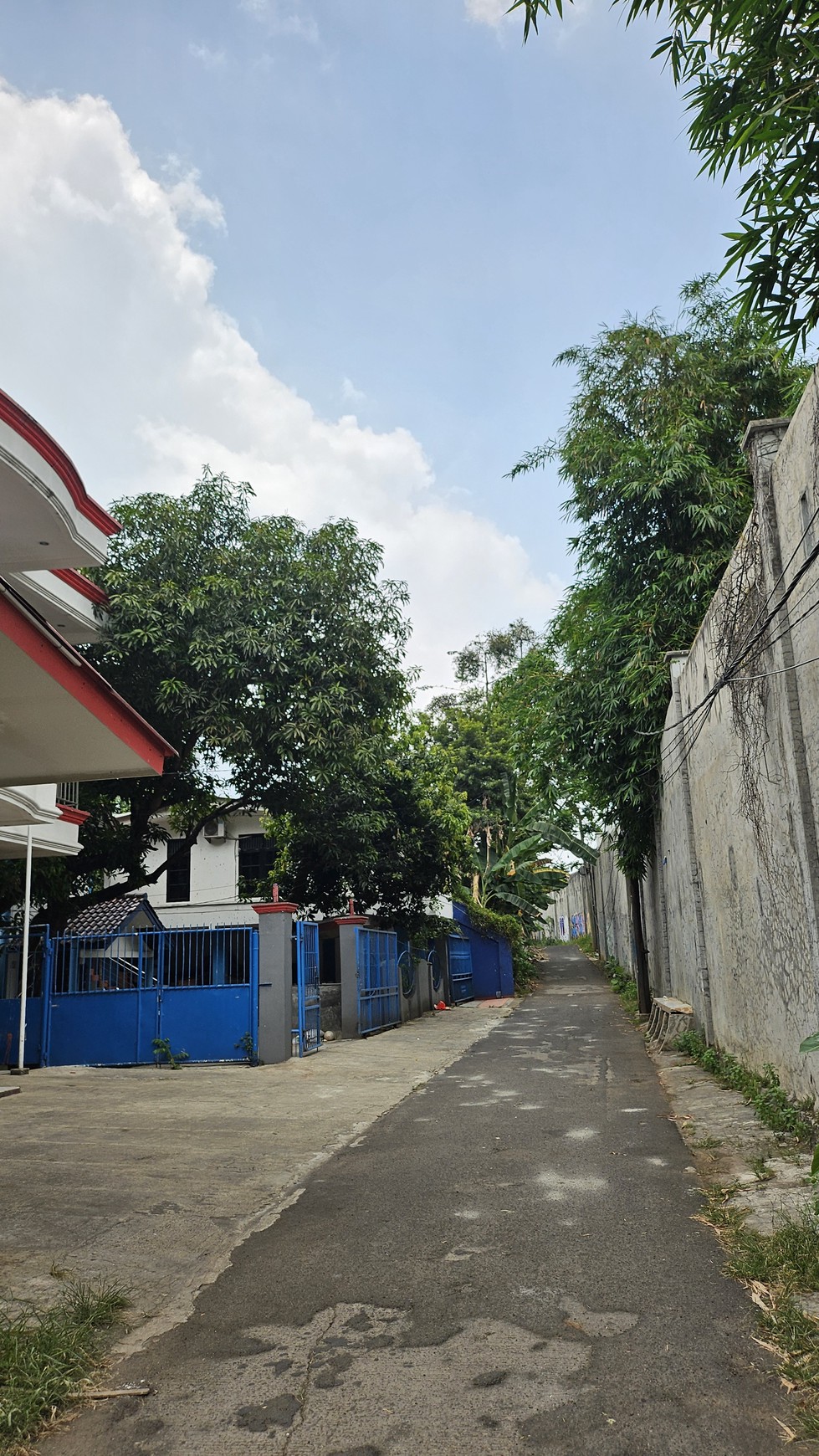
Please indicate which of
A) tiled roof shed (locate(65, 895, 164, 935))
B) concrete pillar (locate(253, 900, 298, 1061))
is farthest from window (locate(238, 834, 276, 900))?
concrete pillar (locate(253, 900, 298, 1061))

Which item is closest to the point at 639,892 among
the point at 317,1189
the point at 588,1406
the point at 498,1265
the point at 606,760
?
the point at 606,760

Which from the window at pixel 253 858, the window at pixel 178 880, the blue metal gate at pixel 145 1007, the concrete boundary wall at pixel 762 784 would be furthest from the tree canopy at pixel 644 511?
the window at pixel 178 880

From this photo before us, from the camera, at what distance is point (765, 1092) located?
769cm

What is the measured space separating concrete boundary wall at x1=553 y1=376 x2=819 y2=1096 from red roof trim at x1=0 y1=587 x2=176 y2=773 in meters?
4.27

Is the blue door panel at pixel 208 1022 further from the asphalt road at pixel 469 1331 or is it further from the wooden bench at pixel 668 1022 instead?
the asphalt road at pixel 469 1331

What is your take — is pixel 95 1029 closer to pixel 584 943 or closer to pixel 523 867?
pixel 523 867

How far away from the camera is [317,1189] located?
5977 mm

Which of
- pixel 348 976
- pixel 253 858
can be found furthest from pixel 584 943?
pixel 348 976

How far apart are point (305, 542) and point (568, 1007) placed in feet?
36.9

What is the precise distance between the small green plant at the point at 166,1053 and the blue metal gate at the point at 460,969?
12.0 meters

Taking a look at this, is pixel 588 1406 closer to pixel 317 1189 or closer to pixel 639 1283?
pixel 639 1283

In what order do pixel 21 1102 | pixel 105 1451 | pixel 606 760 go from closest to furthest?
pixel 105 1451 → pixel 21 1102 → pixel 606 760

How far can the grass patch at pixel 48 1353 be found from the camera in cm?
311

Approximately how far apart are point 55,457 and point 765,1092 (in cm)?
812
